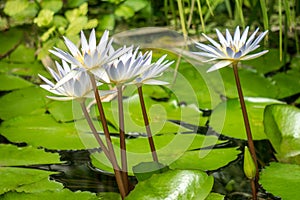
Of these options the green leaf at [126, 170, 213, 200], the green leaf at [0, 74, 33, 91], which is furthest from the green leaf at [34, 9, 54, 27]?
the green leaf at [126, 170, 213, 200]

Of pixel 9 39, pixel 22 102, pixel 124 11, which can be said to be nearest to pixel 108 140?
pixel 22 102

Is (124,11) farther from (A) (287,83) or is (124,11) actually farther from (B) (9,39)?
(A) (287,83)

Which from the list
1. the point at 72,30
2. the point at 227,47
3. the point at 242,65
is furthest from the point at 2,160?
the point at 242,65

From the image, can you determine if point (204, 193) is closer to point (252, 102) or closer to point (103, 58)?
point (103, 58)

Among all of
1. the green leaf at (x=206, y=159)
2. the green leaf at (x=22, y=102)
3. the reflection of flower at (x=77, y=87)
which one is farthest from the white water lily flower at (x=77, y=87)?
the green leaf at (x=22, y=102)

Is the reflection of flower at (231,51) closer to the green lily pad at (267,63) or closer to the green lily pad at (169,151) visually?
the green lily pad at (169,151)

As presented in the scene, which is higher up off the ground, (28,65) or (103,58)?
(103,58)
